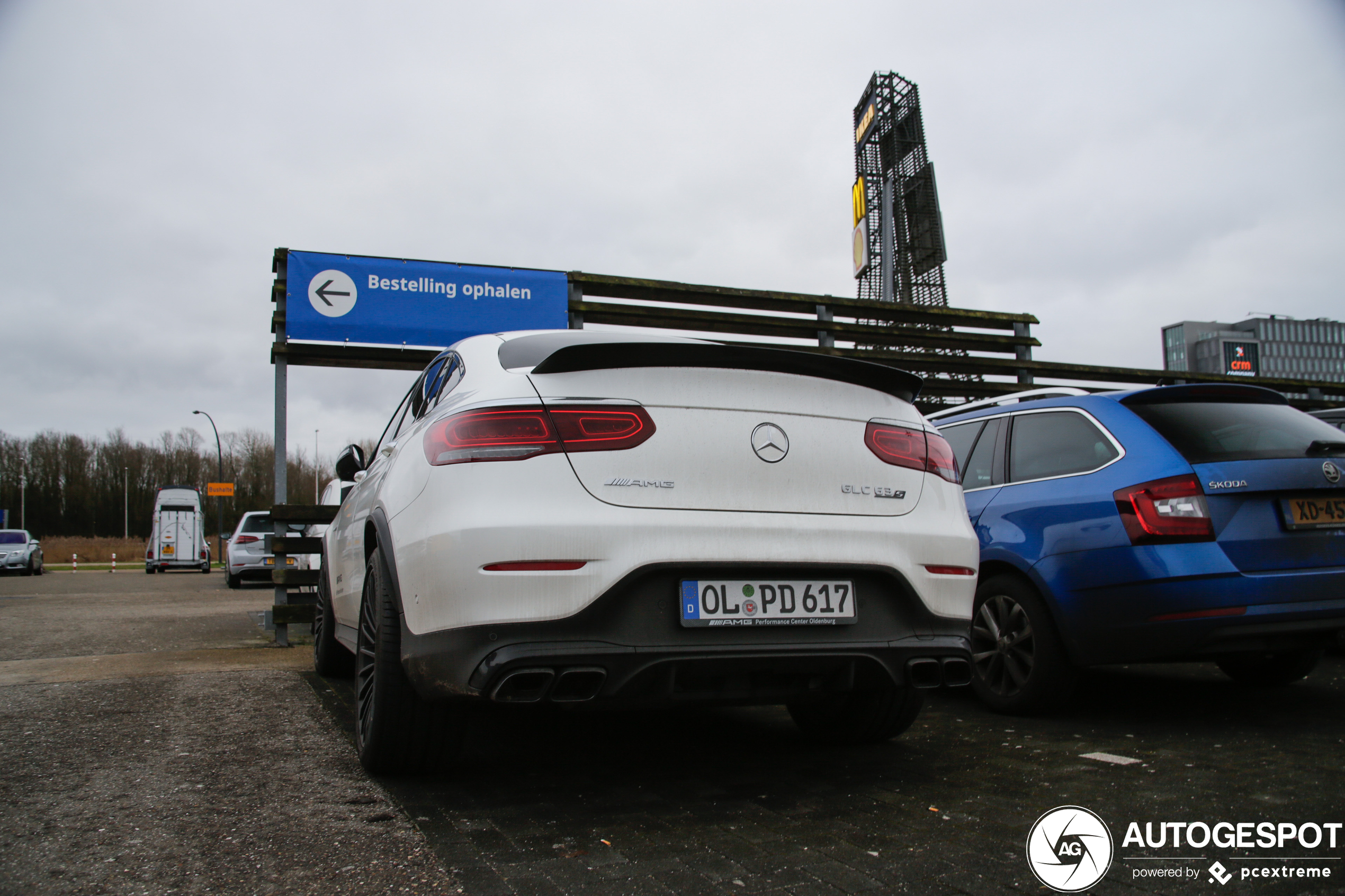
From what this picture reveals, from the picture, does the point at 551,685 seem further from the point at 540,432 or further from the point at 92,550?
the point at 92,550

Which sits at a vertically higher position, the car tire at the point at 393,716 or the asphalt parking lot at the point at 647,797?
the car tire at the point at 393,716

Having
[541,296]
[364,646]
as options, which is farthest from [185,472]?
[364,646]

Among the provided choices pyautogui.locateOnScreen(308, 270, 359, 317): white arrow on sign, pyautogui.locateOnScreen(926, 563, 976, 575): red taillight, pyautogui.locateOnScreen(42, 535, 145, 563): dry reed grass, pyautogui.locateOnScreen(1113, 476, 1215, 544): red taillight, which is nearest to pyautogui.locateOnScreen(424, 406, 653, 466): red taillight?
pyautogui.locateOnScreen(926, 563, 976, 575): red taillight

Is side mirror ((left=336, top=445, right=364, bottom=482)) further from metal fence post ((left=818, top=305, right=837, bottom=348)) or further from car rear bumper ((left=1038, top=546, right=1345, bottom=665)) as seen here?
metal fence post ((left=818, top=305, right=837, bottom=348))

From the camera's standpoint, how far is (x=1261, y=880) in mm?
2221

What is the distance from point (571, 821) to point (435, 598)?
766 millimetres

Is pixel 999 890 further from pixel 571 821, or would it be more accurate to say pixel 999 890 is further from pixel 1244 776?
pixel 1244 776

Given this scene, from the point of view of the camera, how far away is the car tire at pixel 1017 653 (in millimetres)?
4266

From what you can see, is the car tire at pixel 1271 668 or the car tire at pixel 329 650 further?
the car tire at pixel 329 650

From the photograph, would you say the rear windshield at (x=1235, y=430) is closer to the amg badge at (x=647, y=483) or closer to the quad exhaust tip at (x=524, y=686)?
the amg badge at (x=647, y=483)

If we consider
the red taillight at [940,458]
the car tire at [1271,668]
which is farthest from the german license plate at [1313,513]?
the red taillight at [940,458]

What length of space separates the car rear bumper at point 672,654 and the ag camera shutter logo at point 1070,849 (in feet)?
1.63

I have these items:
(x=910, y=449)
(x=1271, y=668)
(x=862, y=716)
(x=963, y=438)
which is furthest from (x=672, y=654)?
(x=1271, y=668)

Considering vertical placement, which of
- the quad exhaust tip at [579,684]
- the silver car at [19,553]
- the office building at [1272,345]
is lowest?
the silver car at [19,553]
